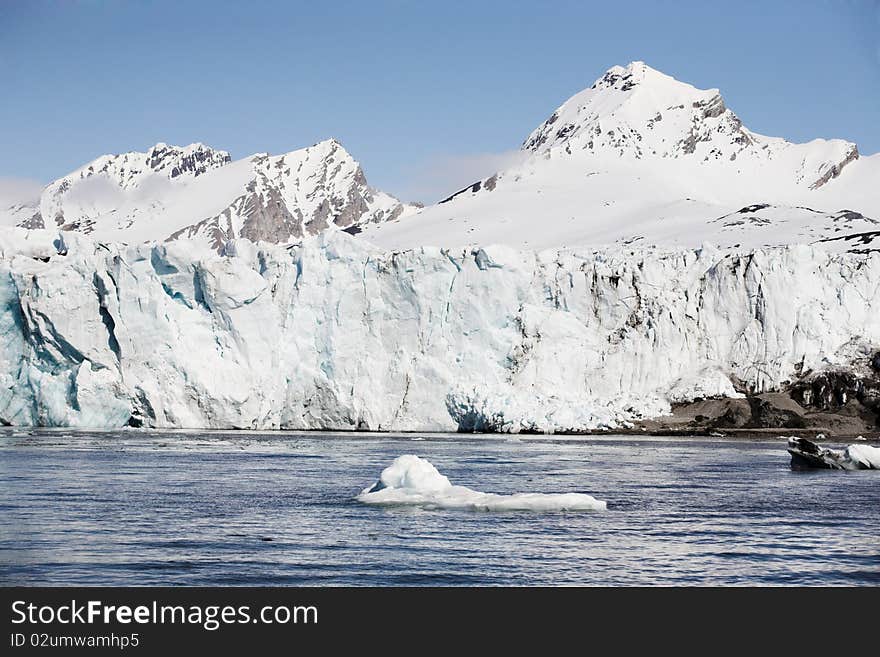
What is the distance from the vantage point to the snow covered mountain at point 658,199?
13262 cm

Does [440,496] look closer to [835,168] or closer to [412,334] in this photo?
[412,334]

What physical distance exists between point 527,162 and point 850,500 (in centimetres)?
17152

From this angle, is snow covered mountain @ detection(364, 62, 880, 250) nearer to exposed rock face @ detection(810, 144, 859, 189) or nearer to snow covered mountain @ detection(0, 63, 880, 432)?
exposed rock face @ detection(810, 144, 859, 189)

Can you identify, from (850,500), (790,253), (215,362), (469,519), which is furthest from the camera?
(790,253)

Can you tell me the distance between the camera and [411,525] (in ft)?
69.7

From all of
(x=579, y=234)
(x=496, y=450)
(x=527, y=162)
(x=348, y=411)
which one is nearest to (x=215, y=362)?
(x=348, y=411)

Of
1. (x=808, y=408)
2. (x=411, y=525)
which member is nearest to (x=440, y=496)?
(x=411, y=525)

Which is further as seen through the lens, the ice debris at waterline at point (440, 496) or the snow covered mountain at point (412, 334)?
the snow covered mountain at point (412, 334)

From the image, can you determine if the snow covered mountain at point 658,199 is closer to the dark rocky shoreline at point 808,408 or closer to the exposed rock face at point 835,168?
the exposed rock face at point 835,168

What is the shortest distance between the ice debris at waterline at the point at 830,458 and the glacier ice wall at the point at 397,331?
786 inches

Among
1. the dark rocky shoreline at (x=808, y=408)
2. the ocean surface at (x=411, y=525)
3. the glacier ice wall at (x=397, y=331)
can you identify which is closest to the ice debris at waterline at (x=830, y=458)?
the ocean surface at (x=411, y=525)

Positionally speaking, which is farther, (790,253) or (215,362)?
(790,253)

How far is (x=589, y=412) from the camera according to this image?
5616cm
